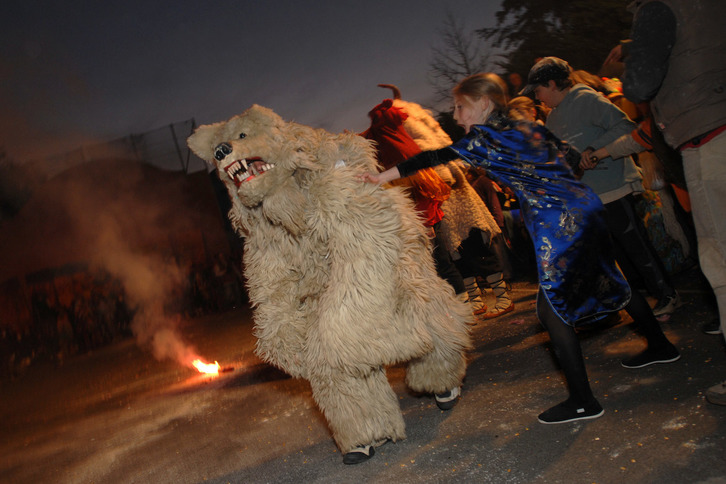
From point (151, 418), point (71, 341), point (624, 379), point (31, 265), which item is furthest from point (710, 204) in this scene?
point (31, 265)

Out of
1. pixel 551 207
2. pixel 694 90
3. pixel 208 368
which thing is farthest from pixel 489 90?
pixel 208 368

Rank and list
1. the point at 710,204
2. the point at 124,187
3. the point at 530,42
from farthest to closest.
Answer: the point at 124,187, the point at 530,42, the point at 710,204

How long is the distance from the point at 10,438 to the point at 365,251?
536 cm

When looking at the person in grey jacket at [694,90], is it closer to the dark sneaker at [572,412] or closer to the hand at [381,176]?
the dark sneaker at [572,412]

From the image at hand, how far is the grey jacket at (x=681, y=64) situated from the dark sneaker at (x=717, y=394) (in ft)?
3.94

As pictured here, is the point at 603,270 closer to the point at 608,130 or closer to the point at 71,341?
the point at 608,130

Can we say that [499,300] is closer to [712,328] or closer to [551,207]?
[712,328]

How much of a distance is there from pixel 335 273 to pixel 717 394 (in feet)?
6.52

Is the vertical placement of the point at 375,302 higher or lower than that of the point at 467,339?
higher

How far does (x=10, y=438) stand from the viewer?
5.77 m

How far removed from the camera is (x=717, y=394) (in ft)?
8.20

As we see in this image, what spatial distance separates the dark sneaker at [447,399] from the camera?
3.38 m

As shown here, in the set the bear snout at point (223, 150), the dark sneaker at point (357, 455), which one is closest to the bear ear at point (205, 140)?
the bear snout at point (223, 150)

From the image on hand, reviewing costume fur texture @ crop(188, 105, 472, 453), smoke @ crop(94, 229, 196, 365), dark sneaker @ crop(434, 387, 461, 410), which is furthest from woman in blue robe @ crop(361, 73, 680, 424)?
smoke @ crop(94, 229, 196, 365)
